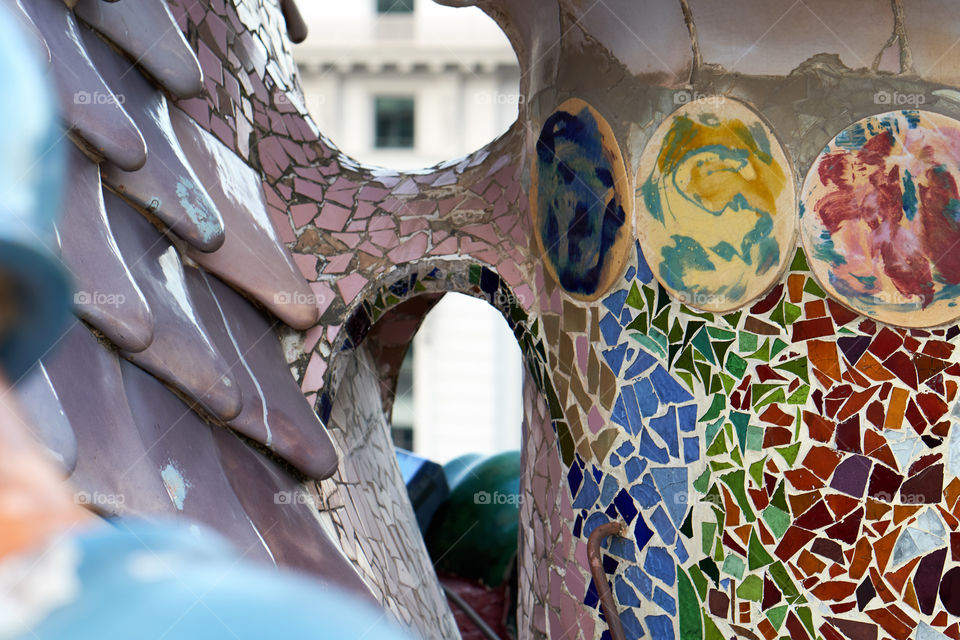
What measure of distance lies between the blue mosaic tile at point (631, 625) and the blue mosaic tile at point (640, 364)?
0.69 m

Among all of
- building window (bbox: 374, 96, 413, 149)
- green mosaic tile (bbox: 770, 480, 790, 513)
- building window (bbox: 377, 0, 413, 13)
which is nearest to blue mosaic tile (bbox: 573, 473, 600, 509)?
green mosaic tile (bbox: 770, 480, 790, 513)

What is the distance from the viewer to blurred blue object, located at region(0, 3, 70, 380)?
1.74 feet

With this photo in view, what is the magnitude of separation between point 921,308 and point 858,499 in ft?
1.76

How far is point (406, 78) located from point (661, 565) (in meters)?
11.4

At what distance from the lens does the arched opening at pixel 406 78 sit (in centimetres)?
1341

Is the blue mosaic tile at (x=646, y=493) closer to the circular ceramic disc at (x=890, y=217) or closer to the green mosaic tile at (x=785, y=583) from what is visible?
the green mosaic tile at (x=785, y=583)

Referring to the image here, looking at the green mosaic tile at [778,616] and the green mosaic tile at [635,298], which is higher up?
the green mosaic tile at [635,298]

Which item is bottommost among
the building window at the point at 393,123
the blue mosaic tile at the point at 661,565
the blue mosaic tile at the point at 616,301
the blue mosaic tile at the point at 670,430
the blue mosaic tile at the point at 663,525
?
the blue mosaic tile at the point at 661,565

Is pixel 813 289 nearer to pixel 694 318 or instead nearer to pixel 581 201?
pixel 694 318

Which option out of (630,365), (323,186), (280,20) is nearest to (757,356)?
(630,365)

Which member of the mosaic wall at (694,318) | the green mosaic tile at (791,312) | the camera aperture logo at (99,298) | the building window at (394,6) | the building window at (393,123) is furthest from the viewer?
the building window at (393,123)

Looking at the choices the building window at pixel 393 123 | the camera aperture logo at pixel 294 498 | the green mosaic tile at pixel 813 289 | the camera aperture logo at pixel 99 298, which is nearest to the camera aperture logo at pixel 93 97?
the camera aperture logo at pixel 99 298

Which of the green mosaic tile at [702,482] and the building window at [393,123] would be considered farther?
the building window at [393,123]

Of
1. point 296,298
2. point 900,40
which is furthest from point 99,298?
point 900,40
